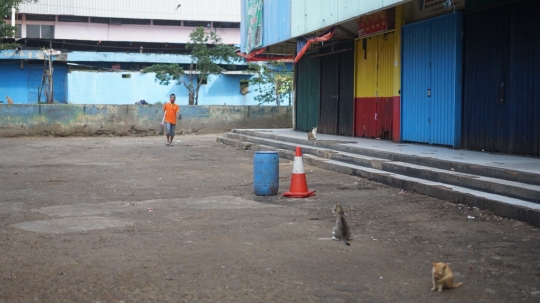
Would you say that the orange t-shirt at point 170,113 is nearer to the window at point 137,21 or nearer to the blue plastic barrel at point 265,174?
the blue plastic barrel at point 265,174

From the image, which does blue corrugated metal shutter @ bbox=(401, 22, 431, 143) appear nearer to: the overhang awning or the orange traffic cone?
the overhang awning

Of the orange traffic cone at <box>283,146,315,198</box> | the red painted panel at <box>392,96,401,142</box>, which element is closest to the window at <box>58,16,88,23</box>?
the red painted panel at <box>392,96,401,142</box>

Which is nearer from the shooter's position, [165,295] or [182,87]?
[165,295]

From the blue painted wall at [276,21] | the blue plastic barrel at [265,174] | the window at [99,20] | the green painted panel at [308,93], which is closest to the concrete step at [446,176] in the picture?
the blue plastic barrel at [265,174]

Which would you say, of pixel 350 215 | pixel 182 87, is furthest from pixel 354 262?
pixel 182 87

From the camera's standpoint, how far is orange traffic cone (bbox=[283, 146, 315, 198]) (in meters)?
9.62

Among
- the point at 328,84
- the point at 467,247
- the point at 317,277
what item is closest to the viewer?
the point at 317,277

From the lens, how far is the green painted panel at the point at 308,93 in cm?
2181

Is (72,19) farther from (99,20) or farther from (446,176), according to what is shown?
(446,176)

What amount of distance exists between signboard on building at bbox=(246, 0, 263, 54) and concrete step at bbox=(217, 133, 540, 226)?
6094mm

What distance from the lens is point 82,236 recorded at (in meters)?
6.88

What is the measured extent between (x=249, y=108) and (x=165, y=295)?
2398 centimetres

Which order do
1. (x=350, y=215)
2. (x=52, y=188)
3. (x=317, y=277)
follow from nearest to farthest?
(x=317, y=277) → (x=350, y=215) → (x=52, y=188)

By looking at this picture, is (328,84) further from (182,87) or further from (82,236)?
(182,87)
